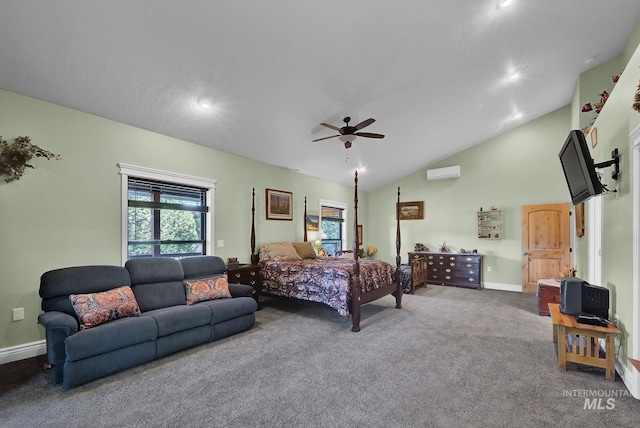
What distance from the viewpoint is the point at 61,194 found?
3.21 meters

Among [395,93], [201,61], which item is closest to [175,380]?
[201,61]

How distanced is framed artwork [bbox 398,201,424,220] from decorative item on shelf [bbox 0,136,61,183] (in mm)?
7185

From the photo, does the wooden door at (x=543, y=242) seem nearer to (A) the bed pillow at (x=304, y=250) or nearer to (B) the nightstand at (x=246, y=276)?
(A) the bed pillow at (x=304, y=250)

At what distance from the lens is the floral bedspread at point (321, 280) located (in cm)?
389

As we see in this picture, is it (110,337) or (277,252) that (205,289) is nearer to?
(110,337)

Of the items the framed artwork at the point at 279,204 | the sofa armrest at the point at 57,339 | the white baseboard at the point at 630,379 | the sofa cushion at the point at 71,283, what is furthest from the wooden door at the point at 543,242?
the sofa armrest at the point at 57,339

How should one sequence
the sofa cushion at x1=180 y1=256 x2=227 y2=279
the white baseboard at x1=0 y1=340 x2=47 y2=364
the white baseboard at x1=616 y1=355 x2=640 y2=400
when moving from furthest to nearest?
the sofa cushion at x1=180 y1=256 x2=227 y2=279 → the white baseboard at x1=0 y1=340 x2=47 y2=364 → the white baseboard at x1=616 y1=355 x2=640 y2=400

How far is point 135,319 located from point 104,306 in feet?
1.04

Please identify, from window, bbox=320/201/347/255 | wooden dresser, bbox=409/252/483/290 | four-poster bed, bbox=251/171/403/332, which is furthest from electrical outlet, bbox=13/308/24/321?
wooden dresser, bbox=409/252/483/290

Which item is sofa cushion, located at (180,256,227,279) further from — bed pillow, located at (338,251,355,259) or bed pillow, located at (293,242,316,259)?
bed pillow, located at (338,251,355,259)

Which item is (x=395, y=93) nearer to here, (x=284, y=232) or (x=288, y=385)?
(x=284, y=232)

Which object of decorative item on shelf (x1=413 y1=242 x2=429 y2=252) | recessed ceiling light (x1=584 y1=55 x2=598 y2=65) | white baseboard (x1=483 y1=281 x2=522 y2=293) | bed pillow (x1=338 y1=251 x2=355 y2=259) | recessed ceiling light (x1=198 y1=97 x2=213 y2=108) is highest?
recessed ceiling light (x1=584 y1=55 x2=598 y2=65)

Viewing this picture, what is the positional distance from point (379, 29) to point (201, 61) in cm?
184

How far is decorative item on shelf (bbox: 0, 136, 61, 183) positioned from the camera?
2.85 metres
